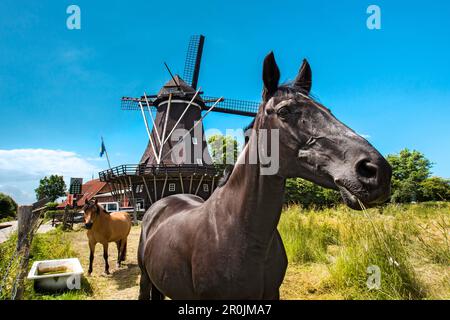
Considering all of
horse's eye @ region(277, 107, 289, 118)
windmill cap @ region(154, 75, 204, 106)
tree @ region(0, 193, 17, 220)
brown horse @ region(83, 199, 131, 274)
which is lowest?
tree @ region(0, 193, 17, 220)

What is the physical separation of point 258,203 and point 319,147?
22.8 inches

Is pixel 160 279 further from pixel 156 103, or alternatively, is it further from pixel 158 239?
pixel 156 103

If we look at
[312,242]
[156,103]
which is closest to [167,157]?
[156,103]

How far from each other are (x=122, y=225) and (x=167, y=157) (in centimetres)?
1769

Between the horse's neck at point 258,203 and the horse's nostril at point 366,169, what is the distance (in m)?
0.55

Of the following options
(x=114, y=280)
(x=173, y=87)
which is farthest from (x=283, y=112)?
(x=173, y=87)

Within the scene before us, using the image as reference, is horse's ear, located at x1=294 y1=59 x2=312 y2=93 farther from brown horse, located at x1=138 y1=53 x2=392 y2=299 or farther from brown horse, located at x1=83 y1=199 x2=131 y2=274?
brown horse, located at x1=83 y1=199 x2=131 y2=274

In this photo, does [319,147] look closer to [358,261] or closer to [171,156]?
[358,261]

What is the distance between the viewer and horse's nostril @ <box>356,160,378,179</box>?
131 centimetres

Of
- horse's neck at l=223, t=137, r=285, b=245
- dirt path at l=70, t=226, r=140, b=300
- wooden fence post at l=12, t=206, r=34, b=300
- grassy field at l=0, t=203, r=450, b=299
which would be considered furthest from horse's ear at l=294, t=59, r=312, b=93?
dirt path at l=70, t=226, r=140, b=300

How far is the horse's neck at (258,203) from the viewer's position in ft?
6.02

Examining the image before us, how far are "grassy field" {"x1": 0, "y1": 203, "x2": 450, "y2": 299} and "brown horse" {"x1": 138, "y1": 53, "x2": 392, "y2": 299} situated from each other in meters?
2.93

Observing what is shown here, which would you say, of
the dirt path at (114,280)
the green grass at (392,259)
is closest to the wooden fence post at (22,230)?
the dirt path at (114,280)
